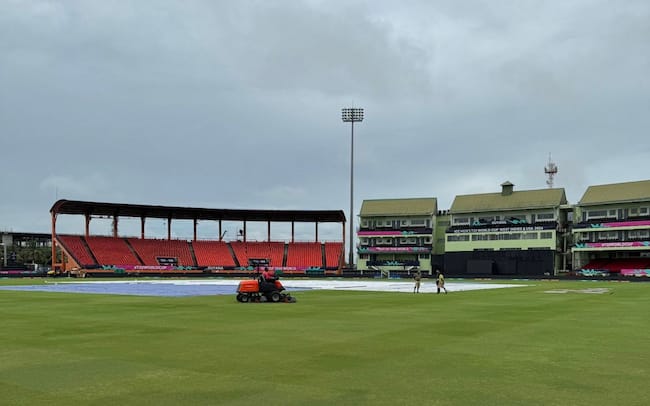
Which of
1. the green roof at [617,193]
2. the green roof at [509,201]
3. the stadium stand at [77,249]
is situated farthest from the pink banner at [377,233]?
the stadium stand at [77,249]

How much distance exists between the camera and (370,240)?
A: 12600 centimetres

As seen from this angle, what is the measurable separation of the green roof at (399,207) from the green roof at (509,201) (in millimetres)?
5931

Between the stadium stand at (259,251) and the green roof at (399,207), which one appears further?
the green roof at (399,207)

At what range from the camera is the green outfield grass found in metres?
10.1

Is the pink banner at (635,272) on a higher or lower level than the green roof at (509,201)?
lower

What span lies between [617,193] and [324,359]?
334ft

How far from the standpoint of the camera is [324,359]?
13.7m

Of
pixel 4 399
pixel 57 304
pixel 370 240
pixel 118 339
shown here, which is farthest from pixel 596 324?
pixel 370 240

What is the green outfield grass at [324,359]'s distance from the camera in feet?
33.0

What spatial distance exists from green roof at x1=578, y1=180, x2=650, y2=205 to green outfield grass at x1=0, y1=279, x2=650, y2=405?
84409 mm

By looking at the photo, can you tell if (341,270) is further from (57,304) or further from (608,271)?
(57,304)

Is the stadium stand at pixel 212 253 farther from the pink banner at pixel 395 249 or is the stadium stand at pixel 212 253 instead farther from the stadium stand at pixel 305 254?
the pink banner at pixel 395 249

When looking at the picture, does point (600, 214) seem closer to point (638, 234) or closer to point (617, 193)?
point (617, 193)

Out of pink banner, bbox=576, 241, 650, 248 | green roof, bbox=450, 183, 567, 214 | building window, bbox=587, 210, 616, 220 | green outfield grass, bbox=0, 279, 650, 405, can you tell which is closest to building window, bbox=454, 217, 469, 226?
green roof, bbox=450, 183, 567, 214
